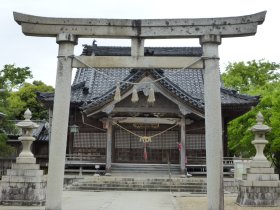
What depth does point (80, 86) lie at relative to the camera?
28.9 m

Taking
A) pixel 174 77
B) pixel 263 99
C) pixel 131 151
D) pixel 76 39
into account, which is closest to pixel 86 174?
pixel 131 151

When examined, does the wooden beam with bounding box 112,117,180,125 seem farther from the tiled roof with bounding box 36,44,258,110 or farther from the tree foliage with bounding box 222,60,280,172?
the tree foliage with bounding box 222,60,280,172

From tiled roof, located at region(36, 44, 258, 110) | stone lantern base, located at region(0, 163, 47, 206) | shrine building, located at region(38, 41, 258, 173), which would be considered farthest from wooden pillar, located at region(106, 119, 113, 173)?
stone lantern base, located at region(0, 163, 47, 206)

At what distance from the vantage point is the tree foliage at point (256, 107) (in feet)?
78.2

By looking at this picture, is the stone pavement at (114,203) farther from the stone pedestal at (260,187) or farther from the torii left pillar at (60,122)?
the stone pedestal at (260,187)

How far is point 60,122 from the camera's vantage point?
965 cm

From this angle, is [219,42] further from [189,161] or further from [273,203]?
[189,161]

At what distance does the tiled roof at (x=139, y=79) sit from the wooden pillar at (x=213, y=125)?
11.8 m

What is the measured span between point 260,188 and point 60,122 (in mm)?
7654

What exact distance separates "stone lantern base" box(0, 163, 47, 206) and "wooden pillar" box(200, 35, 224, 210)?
6572 mm

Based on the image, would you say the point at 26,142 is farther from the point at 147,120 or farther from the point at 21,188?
the point at 147,120

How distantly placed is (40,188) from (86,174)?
1116cm

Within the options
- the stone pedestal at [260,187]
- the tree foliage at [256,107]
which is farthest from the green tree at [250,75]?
the stone pedestal at [260,187]

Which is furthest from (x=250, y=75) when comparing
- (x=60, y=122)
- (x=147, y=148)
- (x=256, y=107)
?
(x=60, y=122)
